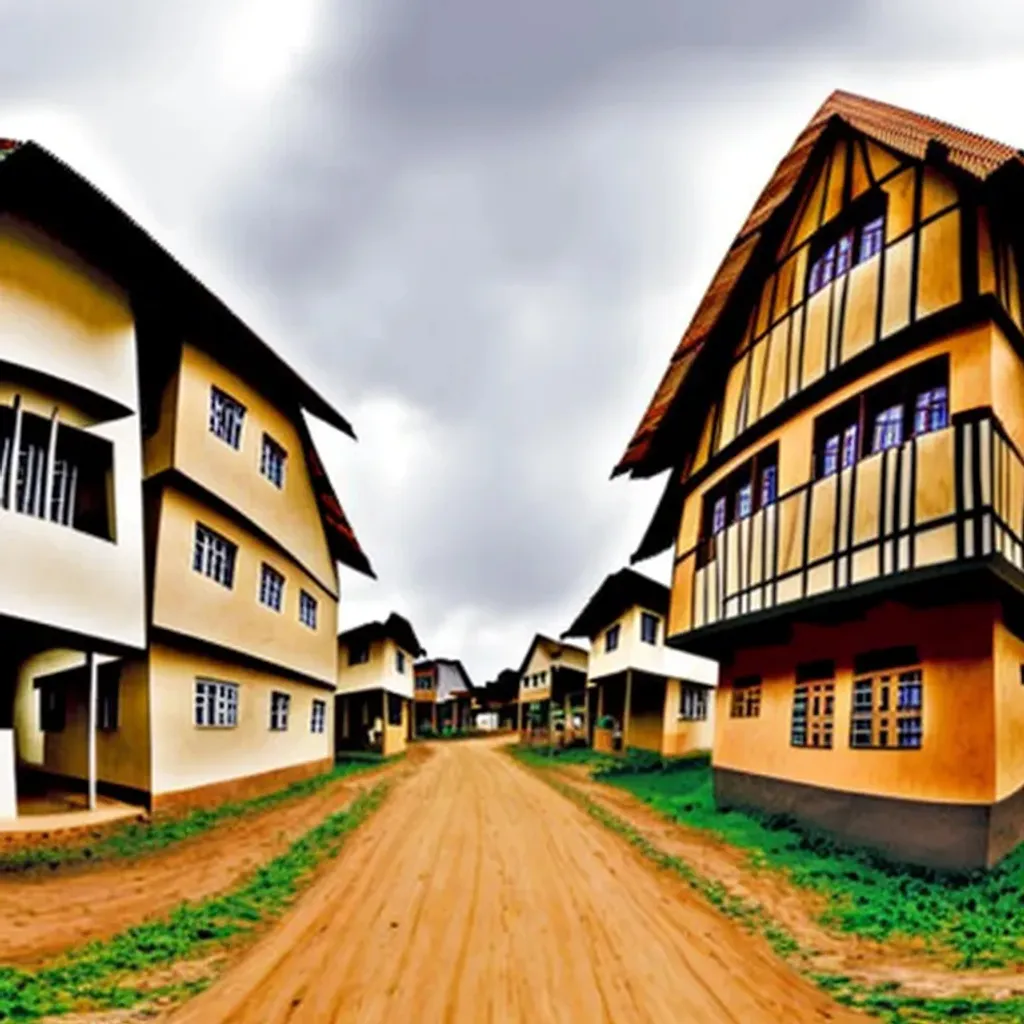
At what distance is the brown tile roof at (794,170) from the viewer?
9219 mm

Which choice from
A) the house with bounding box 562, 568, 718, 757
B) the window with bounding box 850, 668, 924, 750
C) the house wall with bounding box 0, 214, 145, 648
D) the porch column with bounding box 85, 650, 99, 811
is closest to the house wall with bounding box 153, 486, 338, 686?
the porch column with bounding box 85, 650, 99, 811

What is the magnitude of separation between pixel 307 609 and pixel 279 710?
362 centimetres

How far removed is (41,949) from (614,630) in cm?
2719

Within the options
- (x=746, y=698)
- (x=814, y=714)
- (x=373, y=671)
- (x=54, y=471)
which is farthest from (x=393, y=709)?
(x=814, y=714)

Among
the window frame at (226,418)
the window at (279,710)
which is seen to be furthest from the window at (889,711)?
the window at (279,710)

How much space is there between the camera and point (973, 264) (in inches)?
362

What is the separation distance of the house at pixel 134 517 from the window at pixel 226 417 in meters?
0.05

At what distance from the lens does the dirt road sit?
523 cm

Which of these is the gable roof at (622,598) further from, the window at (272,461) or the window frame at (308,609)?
the window at (272,461)

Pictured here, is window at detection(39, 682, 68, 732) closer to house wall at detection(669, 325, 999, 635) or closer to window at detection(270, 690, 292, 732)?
window at detection(270, 690, 292, 732)

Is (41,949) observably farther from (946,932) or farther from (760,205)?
(760,205)

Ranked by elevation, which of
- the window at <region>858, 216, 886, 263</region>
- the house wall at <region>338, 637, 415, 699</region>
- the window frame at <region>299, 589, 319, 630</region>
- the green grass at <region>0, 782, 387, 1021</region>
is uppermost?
the window at <region>858, 216, 886, 263</region>

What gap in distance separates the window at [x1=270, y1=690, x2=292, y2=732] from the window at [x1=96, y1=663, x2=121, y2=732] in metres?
5.56

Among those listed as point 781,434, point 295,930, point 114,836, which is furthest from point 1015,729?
point 114,836
